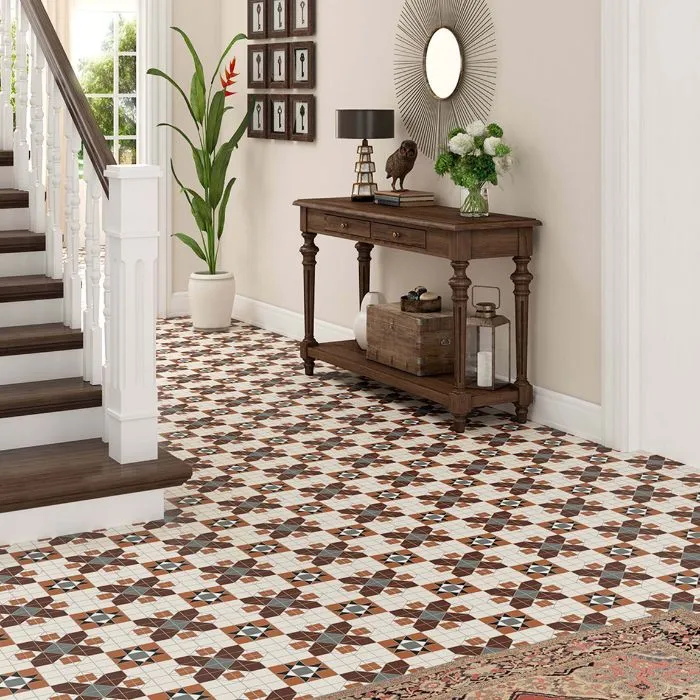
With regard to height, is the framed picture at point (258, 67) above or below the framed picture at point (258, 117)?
above

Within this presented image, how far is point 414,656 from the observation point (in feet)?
11.1

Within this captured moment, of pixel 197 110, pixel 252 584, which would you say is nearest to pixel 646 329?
pixel 252 584

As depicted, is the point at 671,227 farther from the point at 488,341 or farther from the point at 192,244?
the point at 192,244

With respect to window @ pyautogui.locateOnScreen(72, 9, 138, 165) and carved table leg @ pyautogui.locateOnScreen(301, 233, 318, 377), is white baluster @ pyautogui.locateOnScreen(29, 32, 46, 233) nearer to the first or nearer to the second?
carved table leg @ pyautogui.locateOnScreen(301, 233, 318, 377)

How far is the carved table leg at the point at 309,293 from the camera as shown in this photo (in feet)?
23.0

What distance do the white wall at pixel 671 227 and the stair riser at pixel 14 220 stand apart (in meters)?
2.74

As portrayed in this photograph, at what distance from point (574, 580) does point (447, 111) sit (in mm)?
3191

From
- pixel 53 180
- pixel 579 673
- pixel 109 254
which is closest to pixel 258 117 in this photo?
pixel 53 180

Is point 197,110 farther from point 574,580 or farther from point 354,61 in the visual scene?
point 574,580

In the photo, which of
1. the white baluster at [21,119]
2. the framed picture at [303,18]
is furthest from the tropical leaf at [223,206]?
the white baluster at [21,119]

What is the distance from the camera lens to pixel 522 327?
5840 mm

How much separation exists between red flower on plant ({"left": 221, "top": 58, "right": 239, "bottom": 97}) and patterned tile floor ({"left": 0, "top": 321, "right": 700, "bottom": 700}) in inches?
120

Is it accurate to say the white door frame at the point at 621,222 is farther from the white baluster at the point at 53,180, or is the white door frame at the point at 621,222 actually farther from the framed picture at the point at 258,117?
the framed picture at the point at 258,117

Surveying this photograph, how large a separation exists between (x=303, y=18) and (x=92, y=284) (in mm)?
3572
